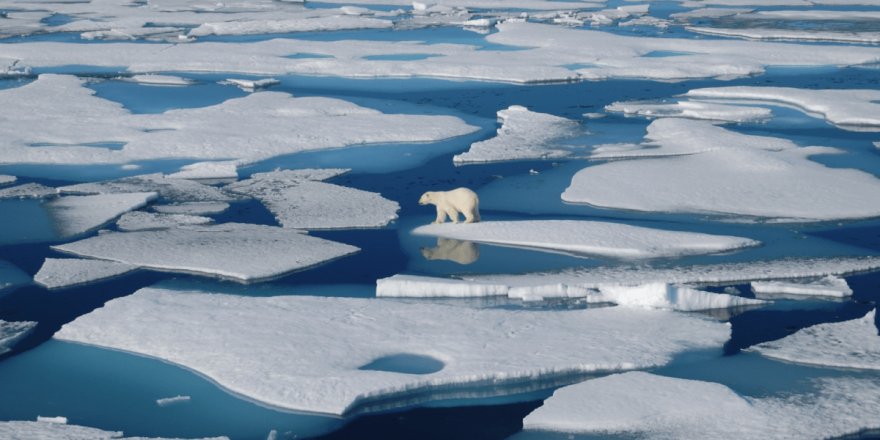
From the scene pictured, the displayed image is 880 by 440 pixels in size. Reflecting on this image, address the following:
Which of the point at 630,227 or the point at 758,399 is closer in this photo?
the point at 758,399

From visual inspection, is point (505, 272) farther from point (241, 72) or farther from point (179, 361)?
point (241, 72)

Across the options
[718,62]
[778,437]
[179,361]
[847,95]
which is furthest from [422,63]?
[778,437]

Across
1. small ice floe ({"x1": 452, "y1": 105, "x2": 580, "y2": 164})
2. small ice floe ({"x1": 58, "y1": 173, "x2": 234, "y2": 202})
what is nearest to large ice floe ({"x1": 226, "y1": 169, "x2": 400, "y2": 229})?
small ice floe ({"x1": 58, "y1": 173, "x2": 234, "y2": 202})

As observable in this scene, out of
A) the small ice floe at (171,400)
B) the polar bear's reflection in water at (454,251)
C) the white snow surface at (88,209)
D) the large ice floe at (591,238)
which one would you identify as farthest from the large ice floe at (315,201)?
the small ice floe at (171,400)

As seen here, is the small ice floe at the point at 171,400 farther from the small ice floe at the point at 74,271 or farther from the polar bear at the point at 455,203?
the polar bear at the point at 455,203

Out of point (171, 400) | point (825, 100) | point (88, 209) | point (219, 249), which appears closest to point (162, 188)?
point (88, 209)

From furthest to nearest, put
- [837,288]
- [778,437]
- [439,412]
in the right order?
[837,288]
[439,412]
[778,437]

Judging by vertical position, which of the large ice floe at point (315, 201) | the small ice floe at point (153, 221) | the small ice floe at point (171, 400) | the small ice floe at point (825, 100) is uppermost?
the small ice floe at point (825, 100)
